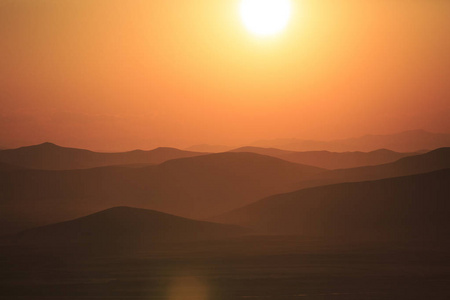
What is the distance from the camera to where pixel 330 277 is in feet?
76.0

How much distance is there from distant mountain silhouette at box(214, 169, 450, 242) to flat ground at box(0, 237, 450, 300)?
15.7ft

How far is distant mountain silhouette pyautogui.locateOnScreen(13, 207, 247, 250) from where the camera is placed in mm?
33625

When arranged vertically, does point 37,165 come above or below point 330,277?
above

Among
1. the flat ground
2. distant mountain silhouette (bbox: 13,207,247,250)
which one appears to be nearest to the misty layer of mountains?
distant mountain silhouette (bbox: 13,207,247,250)

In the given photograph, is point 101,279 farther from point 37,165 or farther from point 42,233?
point 37,165

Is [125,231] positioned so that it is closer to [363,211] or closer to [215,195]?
[363,211]

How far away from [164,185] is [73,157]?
60.4 feet

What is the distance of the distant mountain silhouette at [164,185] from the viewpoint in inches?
2322

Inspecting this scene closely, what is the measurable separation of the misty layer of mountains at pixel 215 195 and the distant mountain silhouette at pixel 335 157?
0.12m

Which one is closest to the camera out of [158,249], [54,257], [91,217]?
[54,257]

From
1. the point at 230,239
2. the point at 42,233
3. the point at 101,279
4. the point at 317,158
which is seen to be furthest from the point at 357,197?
the point at 317,158

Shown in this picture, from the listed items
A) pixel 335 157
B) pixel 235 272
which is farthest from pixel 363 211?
pixel 335 157

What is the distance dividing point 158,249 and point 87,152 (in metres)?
52.0

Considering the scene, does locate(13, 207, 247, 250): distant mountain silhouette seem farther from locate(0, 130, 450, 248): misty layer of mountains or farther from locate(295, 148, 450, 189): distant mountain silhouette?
locate(295, 148, 450, 189): distant mountain silhouette
